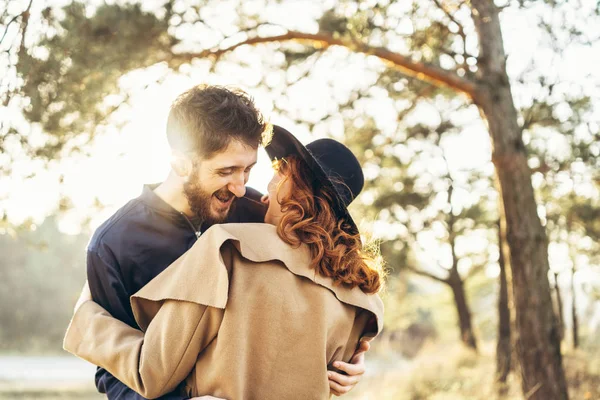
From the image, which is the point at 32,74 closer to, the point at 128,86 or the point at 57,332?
the point at 128,86

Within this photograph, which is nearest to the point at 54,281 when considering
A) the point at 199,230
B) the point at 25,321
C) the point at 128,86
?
the point at 25,321

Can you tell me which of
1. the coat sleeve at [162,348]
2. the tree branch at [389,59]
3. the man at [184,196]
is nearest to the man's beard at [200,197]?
the man at [184,196]

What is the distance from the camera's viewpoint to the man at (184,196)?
2.67 metres

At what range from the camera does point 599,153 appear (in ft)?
25.1

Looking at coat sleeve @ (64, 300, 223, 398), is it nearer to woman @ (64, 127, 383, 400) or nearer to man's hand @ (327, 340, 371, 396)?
woman @ (64, 127, 383, 400)

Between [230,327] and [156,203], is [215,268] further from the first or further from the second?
[156,203]

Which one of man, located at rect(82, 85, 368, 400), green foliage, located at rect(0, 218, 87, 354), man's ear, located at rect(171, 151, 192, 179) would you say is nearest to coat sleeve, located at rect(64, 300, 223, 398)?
man, located at rect(82, 85, 368, 400)

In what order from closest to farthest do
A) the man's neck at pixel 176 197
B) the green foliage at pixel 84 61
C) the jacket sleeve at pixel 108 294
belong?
the jacket sleeve at pixel 108 294 < the man's neck at pixel 176 197 < the green foliage at pixel 84 61

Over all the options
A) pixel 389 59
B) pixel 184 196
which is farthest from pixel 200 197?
pixel 389 59

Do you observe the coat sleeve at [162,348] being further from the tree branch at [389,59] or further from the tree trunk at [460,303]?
the tree trunk at [460,303]

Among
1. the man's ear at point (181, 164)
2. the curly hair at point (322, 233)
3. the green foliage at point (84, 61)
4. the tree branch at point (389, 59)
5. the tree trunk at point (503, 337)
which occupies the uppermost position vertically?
the tree branch at point (389, 59)

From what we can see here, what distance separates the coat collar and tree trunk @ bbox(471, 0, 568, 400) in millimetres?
4644

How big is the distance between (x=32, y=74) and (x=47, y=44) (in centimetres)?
33

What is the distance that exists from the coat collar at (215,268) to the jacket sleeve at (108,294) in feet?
0.82
